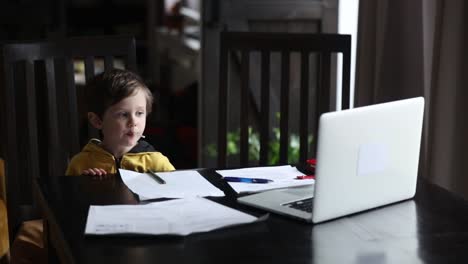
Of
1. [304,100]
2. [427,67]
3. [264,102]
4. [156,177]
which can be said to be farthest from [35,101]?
[427,67]

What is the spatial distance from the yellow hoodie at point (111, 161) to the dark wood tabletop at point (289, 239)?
0.33 metres

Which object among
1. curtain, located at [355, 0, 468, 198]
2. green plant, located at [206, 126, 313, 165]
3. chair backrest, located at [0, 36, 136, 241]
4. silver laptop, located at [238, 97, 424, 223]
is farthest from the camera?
green plant, located at [206, 126, 313, 165]

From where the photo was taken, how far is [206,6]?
12.8 ft

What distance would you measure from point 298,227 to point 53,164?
101 centimetres

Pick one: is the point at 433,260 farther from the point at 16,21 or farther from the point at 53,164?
the point at 16,21

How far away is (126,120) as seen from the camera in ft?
6.52

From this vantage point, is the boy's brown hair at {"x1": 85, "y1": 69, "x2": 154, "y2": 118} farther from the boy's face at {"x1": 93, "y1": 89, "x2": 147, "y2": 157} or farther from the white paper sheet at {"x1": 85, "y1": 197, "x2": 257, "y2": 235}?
the white paper sheet at {"x1": 85, "y1": 197, "x2": 257, "y2": 235}

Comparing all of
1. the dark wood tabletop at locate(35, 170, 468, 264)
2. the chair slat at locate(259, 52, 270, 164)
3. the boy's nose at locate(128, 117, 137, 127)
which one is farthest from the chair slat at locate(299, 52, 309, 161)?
the dark wood tabletop at locate(35, 170, 468, 264)

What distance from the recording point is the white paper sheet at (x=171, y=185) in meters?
1.70

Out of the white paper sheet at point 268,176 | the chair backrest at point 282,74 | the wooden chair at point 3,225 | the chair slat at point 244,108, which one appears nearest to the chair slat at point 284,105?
the chair backrest at point 282,74

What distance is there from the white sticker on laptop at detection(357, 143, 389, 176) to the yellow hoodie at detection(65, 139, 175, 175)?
2.28ft

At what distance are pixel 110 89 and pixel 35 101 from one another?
321mm

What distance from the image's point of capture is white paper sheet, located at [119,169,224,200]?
170 centimetres

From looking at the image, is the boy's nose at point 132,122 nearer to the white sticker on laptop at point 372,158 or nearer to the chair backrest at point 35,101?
the chair backrest at point 35,101
